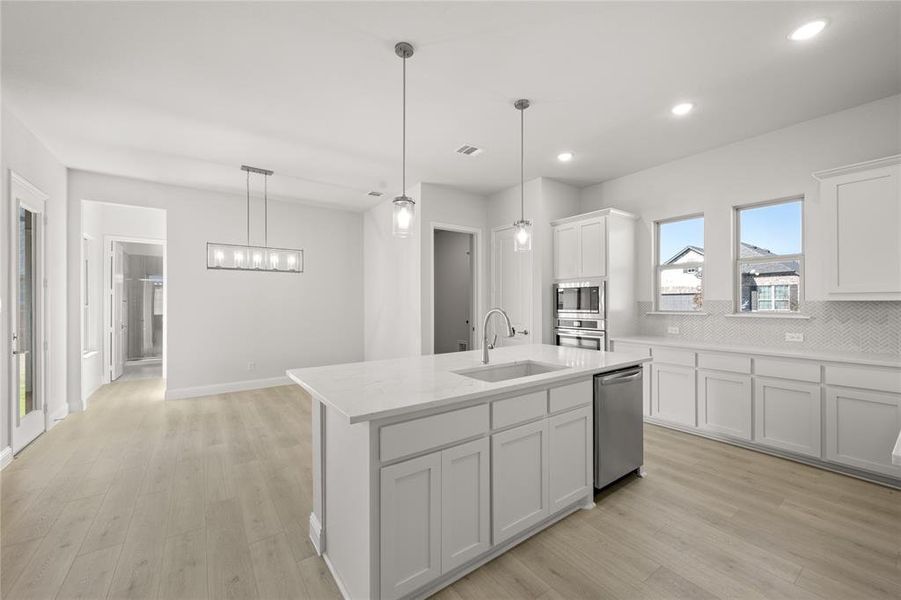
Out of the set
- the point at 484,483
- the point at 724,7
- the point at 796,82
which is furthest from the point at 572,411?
the point at 796,82

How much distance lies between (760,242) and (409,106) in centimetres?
361

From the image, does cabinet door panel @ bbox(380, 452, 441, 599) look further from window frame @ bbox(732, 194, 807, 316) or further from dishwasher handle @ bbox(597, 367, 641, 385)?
window frame @ bbox(732, 194, 807, 316)

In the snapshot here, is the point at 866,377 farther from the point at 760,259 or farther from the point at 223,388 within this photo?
the point at 223,388

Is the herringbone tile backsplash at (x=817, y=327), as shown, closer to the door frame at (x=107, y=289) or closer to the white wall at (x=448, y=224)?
the white wall at (x=448, y=224)

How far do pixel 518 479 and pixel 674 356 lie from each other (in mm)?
2597

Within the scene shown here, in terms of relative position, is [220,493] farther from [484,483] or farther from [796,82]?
[796,82]

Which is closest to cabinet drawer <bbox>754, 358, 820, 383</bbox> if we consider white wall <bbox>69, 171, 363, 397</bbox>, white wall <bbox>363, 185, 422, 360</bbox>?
white wall <bbox>363, 185, 422, 360</bbox>

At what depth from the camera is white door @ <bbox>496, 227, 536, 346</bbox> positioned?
5.03 meters

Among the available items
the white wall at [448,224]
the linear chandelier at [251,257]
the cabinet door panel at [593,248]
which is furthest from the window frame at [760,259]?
the linear chandelier at [251,257]

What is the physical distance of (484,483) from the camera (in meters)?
1.88

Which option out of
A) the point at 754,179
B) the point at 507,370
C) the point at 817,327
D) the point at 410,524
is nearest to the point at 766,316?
the point at 817,327

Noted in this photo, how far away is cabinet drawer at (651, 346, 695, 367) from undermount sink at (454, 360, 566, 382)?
195 cm

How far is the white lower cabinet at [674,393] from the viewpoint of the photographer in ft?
12.1

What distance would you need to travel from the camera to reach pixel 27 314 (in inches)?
140
